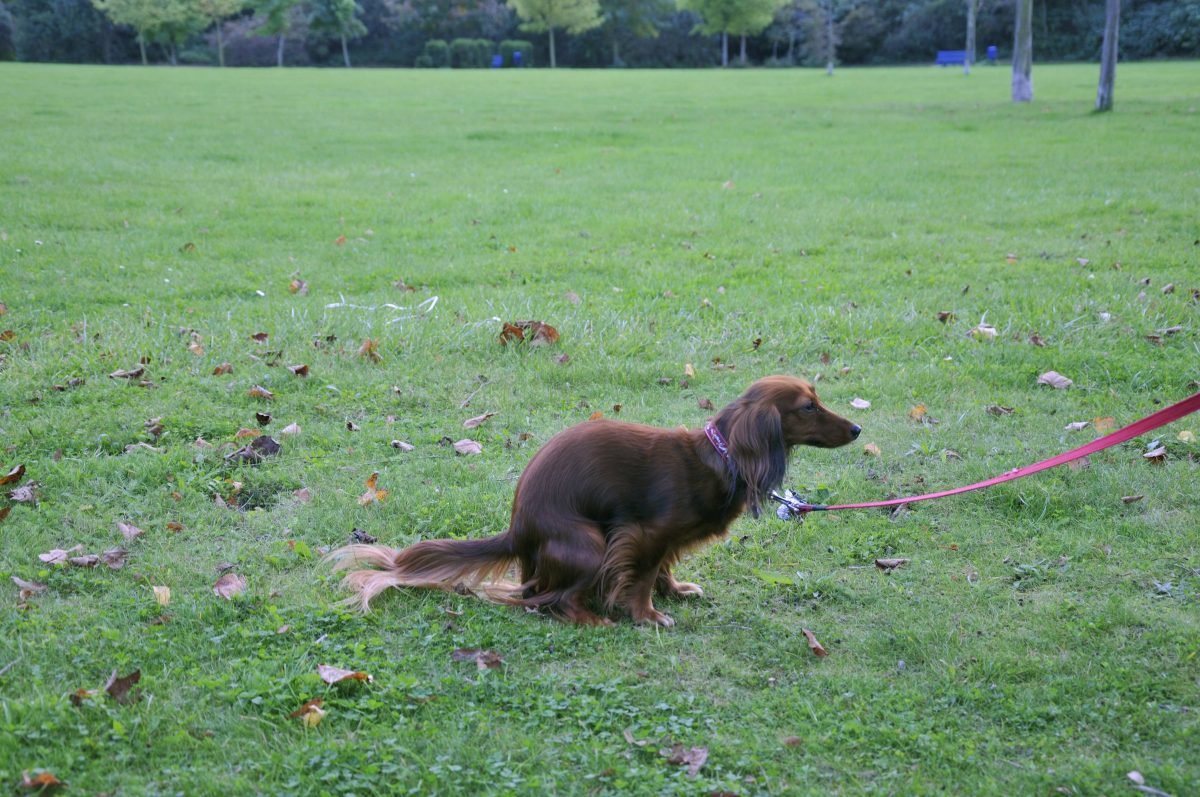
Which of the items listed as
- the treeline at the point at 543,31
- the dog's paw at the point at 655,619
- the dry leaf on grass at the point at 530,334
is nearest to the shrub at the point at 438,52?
the treeline at the point at 543,31

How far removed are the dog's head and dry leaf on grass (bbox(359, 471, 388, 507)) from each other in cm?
188

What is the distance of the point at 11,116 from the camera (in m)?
21.9

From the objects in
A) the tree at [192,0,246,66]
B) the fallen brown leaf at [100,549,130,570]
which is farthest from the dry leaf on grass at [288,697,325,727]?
the tree at [192,0,246,66]

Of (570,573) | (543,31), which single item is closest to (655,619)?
(570,573)

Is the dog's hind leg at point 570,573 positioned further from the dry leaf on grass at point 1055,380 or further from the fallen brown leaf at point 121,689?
the dry leaf on grass at point 1055,380

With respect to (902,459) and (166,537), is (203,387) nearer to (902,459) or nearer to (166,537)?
(166,537)

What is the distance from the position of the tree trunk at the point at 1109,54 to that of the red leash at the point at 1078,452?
19.0 meters

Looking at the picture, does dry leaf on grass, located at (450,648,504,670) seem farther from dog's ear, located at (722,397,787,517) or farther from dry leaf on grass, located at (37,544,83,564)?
dry leaf on grass, located at (37,544,83,564)

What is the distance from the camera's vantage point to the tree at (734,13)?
207ft

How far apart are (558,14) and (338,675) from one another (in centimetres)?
6886

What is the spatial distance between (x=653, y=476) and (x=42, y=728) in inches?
90.1

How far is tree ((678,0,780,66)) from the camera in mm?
63000

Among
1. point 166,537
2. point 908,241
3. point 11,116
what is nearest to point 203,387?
point 166,537

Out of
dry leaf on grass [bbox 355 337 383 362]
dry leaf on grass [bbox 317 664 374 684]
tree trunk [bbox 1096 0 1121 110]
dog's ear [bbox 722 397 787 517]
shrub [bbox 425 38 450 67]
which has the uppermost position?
shrub [bbox 425 38 450 67]
